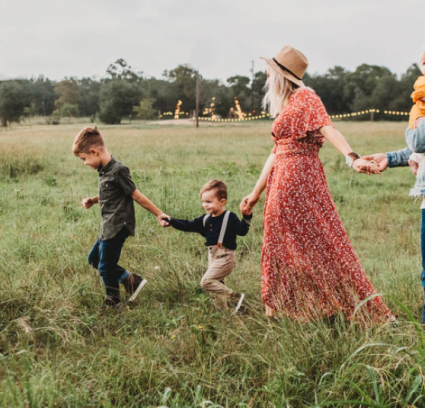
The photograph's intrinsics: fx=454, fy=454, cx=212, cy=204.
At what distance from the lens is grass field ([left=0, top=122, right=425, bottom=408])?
2383 mm

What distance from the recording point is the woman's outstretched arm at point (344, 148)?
9.45 ft

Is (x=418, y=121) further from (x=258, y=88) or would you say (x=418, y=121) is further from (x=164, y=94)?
(x=258, y=88)

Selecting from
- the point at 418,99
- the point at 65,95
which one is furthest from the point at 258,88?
the point at 418,99

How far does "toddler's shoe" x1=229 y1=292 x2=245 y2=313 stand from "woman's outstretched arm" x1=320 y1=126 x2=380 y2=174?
1.43 meters

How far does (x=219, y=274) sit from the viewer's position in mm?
3631

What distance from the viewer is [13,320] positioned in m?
3.19

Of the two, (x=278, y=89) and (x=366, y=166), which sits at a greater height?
(x=278, y=89)

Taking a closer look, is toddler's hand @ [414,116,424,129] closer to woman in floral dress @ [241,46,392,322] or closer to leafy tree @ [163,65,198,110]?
woman in floral dress @ [241,46,392,322]


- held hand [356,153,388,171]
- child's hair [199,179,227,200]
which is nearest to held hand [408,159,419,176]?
held hand [356,153,388,171]

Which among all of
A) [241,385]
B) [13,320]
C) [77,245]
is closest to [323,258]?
[241,385]

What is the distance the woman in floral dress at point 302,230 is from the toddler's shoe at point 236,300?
1.13ft

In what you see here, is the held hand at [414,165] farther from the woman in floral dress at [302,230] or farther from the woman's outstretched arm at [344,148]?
the woman in floral dress at [302,230]

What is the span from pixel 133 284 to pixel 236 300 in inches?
34.4

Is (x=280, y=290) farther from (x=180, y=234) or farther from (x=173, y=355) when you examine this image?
(x=180, y=234)
